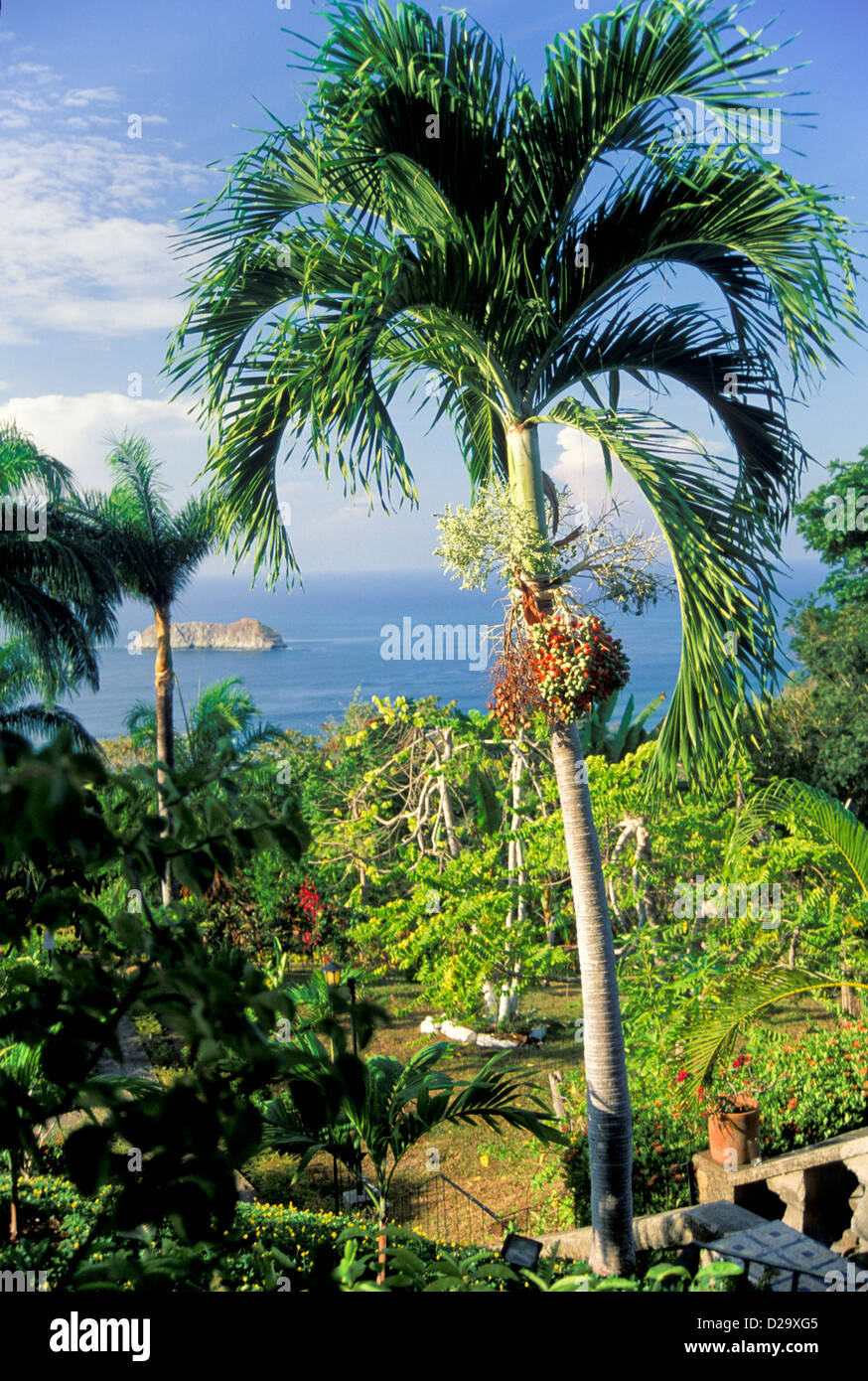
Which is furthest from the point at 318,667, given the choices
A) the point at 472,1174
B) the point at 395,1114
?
the point at 395,1114

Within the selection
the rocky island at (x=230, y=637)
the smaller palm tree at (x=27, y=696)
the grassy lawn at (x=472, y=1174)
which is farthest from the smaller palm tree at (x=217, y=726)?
the rocky island at (x=230, y=637)

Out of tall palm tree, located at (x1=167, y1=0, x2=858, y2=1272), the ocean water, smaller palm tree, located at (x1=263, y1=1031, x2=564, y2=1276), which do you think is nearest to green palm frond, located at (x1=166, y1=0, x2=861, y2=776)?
tall palm tree, located at (x1=167, y1=0, x2=858, y2=1272)

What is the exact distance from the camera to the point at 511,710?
5246 mm

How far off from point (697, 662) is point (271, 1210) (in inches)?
183

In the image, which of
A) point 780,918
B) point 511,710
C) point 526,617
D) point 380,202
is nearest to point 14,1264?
point 511,710

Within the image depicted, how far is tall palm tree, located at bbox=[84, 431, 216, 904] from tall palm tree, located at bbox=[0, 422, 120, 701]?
1283 mm

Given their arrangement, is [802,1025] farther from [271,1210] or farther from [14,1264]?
[14,1264]

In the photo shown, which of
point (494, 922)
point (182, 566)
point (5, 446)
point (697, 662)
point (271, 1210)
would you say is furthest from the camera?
point (182, 566)

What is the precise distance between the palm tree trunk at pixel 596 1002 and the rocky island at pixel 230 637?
4271 inches

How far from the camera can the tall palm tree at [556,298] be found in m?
4.57

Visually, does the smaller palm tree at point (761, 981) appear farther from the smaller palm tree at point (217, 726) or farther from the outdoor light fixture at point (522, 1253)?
the smaller palm tree at point (217, 726)

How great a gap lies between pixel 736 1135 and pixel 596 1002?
7.90 ft

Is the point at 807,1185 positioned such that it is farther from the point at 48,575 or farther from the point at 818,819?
the point at 48,575

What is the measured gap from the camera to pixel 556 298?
18.1ft
